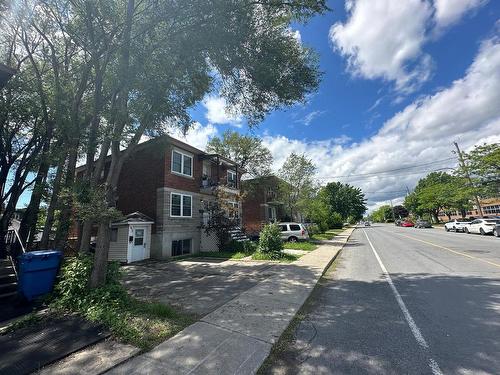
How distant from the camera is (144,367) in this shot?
3.91 metres

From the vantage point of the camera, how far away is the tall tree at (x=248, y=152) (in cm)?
3719

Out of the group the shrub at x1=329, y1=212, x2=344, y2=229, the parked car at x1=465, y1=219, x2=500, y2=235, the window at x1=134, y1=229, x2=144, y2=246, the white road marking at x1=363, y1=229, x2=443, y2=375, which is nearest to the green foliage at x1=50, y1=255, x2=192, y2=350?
the white road marking at x1=363, y1=229, x2=443, y2=375

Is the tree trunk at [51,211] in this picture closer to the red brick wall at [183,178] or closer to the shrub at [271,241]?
the red brick wall at [183,178]

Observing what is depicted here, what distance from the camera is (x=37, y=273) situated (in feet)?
23.4

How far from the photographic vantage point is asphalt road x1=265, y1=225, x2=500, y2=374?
3.93 meters

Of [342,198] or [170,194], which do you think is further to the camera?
[342,198]

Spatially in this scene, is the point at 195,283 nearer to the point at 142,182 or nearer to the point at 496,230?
the point at 142,182

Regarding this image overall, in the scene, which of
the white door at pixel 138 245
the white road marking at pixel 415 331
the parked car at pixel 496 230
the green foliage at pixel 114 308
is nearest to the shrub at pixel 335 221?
the parked car at pixel 496 230

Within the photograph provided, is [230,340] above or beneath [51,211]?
beneath

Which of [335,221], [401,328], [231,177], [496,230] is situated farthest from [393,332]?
[335,221]

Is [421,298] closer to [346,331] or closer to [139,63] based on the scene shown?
[346,331]

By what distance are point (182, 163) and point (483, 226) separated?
1138 inches

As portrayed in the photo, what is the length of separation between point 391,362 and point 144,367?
353 cm

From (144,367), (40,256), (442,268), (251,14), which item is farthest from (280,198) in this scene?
(144,367)
